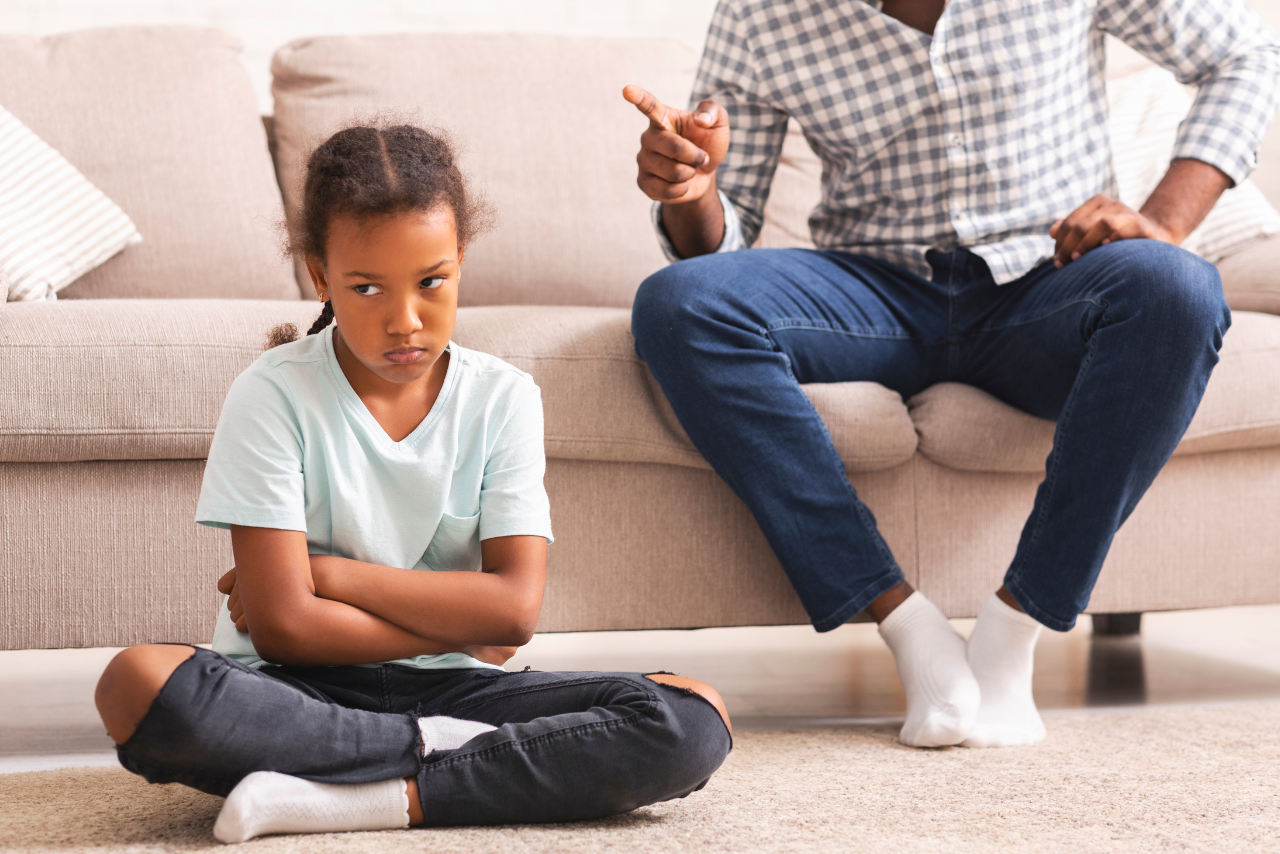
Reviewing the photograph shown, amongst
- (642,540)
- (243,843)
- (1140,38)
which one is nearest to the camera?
(243,843)

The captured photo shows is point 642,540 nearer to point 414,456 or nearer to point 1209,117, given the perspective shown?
point 414,456

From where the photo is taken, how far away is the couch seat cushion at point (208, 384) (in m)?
1.14

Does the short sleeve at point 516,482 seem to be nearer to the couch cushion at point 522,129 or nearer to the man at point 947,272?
the man at point 947,272

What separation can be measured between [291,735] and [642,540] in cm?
55

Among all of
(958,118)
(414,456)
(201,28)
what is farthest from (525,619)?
(201,28)

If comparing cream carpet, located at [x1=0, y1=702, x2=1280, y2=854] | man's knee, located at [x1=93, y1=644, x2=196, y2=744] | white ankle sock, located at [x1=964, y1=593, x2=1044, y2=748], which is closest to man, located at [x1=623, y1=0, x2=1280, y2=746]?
white ankle sock, located at [x1=964, y1=593, x2=1044, y2=748]

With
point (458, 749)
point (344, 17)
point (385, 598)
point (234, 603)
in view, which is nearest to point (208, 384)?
point (234, 603)

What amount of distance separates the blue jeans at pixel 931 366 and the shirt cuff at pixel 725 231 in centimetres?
14

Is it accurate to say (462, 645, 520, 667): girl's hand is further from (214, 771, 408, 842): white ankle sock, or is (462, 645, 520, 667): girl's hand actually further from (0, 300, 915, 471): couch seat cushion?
(0, 300, 915, 471): couch seat cushion

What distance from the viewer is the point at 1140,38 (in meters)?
1.39

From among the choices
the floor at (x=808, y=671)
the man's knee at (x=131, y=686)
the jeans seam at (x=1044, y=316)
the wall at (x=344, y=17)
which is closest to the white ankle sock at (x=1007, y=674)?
the floor at (x=808, y=671)

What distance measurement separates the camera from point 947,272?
132 cm

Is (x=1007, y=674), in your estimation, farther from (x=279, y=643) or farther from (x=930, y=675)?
(x=279, y=643)

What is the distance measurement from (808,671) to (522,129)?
3.09ft
